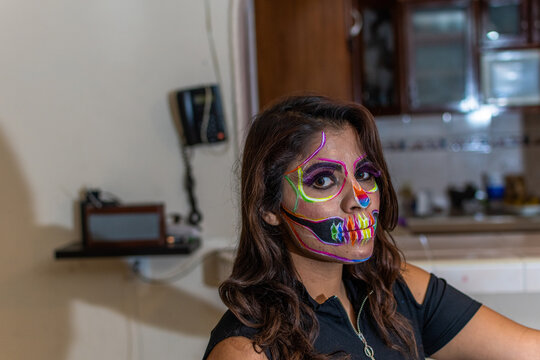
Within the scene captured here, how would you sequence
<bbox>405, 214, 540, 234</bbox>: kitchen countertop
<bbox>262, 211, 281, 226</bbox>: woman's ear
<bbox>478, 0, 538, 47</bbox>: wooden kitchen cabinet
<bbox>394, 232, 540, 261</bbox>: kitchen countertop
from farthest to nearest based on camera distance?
<bbox>478, 0, 538, 47</bbox>: wooden kitchen cabinet, <bbox>405, 214, 540, 234</bbox>: kitchen countertop, <bbox>394, 232, 540, 261</bbox>: kitchen countertop, <bbox>262, 211, 281, 226</bbox>: woman's ear

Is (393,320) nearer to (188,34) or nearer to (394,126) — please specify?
(188,34)

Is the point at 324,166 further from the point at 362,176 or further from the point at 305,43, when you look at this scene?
the point at 305,43

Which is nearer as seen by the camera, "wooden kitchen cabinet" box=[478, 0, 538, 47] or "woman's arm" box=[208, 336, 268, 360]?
"woman's arm" box=[208, 336, 268, 360]

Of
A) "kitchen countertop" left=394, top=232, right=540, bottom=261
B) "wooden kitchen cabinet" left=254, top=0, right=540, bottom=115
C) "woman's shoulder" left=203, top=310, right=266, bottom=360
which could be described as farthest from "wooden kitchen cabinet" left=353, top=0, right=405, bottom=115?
"woman's shoulder" left=203, top=310, right=266, bottom=360

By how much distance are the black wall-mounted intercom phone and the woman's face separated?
997 millimetres

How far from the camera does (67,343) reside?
6.89 feet

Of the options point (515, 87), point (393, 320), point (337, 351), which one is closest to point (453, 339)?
point (393, 320)

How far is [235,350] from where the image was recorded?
97 cm

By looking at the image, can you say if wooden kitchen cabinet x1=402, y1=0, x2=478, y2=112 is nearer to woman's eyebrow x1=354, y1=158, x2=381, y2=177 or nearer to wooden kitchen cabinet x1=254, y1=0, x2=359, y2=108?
wooden kitchen cabinet x1=254, y1=0, x2=359, y2=108

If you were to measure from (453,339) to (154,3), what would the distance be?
4.91ft

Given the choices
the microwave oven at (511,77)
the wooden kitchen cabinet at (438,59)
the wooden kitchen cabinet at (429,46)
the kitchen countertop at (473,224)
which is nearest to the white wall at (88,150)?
the wooden kitchen cabinet at (429,46)

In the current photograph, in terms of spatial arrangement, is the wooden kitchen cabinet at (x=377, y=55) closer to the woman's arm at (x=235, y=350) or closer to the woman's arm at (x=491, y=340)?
the woman's arm at (x=491, y=340)

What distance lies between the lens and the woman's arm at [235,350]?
96cm

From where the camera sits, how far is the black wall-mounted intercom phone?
78.9 inches
